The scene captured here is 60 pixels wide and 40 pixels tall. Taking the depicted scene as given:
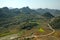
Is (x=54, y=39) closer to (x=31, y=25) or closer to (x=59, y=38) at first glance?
(x=59, y=38)

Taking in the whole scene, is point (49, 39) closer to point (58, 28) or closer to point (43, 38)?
point (43, 38)

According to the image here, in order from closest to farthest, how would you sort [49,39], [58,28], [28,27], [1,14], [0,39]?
[49,39]
[0,39]
[58,28]
[28,27]
[1,14]

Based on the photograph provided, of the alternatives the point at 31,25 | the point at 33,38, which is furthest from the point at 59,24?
the point at 33,38

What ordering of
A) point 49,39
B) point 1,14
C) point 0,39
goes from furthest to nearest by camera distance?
point 1,14 < point 0,39 < point 49,39

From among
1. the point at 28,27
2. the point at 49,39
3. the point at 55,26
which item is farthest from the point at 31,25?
the point at 49,39

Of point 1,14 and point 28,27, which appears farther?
point 1,14

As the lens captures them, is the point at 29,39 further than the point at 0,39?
No

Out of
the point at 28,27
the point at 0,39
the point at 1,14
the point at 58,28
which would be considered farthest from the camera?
the point at 1,14

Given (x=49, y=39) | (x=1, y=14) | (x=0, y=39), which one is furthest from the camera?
(x=1, y=14)
